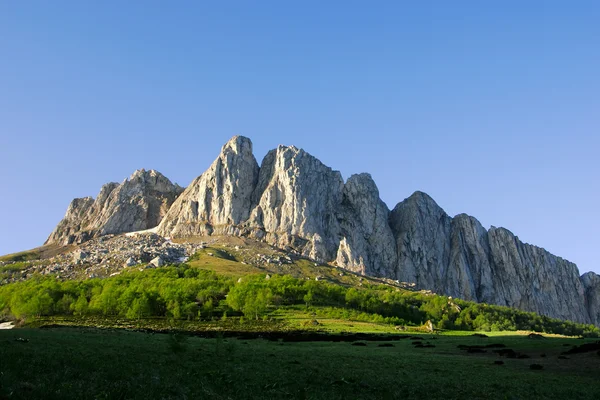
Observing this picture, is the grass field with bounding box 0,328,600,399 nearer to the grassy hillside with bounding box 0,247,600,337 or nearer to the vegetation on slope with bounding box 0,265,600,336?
the grassy hillside with bounding box 0,247,600,337

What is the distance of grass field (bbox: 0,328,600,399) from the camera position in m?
20.5

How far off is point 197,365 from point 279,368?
6.41 m

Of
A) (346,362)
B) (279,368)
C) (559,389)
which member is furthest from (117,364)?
(559,389)

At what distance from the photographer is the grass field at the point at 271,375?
2047 cm

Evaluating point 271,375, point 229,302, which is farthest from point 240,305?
point 271,375

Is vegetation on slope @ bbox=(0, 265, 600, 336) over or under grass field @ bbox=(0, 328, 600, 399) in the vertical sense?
over

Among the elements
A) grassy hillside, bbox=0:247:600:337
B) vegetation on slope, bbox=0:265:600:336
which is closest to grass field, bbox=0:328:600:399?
grassy hillside, bbox=0:247:600:337

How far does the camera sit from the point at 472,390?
96.0 ft

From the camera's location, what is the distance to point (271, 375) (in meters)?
30.9

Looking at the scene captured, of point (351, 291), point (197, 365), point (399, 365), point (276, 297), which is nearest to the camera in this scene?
point (197, 365)

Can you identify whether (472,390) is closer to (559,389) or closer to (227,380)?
(559,389)

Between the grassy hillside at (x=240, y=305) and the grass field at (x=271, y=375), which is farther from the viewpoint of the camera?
the grassy hillside at (x=240, y=305)

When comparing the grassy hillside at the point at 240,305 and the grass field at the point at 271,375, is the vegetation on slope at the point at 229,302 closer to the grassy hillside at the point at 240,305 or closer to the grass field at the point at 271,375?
the grassy hillside at the point at 240,305

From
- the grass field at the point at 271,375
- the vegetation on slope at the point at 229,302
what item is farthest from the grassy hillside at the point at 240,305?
the grass field at the point at 271,375
